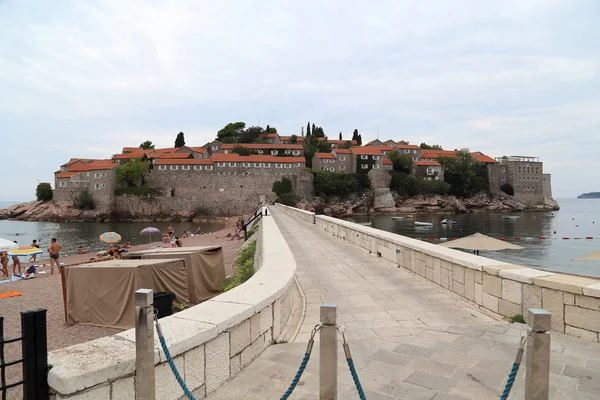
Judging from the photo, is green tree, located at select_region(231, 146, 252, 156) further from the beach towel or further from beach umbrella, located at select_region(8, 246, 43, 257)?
the beach towel

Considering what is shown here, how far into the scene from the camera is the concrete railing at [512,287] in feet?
14.5

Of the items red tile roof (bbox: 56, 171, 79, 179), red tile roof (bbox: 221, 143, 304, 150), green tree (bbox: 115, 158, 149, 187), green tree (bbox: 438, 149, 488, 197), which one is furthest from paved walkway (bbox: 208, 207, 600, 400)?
green tree (bbox: 438, 149, 488, 197)

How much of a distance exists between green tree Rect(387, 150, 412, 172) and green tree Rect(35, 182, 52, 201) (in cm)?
8094

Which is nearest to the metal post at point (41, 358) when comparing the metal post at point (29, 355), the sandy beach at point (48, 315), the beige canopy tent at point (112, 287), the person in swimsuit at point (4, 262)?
the metal post at point (29, 355)

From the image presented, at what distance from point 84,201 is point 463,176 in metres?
88.9

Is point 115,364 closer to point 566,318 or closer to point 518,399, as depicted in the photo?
point 518,399

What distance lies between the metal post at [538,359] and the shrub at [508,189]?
112 metres

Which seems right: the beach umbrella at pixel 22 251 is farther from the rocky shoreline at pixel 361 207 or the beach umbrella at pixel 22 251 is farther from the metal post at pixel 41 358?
the rocky shoreline at pixel 361 207

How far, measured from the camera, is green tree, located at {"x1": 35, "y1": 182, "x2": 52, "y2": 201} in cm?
8194

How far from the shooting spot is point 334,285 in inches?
308

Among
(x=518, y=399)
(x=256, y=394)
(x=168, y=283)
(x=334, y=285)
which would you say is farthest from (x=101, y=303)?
(x=518, y=399)

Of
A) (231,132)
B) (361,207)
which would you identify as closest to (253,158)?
(231,132)

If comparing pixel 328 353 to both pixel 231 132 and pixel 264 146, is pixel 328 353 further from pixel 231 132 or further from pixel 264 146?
pixel 231 132

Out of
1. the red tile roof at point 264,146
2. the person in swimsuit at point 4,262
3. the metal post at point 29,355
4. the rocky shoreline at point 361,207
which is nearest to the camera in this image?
the metal post at point 29,355
